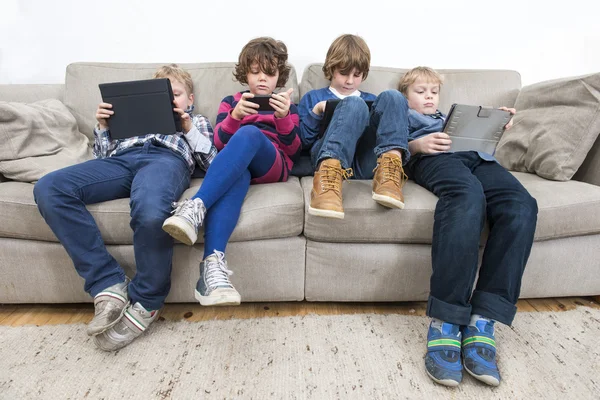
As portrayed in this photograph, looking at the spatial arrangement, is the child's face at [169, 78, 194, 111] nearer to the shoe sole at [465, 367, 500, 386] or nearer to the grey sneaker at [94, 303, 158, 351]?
the grey sneaker at [94, 303, 158, 351]

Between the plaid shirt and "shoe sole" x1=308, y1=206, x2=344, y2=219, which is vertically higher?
the plaid shirt

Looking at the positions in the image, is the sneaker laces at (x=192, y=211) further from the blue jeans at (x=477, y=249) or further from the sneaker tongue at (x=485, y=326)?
the sneaker tongue at (x=485, y=326)

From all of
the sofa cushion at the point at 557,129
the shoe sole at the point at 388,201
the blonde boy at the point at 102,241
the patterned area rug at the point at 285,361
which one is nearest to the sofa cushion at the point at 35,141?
the blonde boy at the point at 102,241

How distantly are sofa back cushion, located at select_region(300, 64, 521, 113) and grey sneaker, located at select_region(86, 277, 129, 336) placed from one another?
1130 mm

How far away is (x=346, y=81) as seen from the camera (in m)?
1.39

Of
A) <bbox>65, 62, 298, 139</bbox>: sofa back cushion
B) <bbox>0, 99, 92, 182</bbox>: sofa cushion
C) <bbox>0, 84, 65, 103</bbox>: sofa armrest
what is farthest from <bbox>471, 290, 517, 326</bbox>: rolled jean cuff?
<bbox>0, 84, 65, 103</bbox>: sofa armrest

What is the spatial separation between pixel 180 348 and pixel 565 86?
159cm

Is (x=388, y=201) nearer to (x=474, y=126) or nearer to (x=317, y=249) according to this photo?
(x=317, y=249)

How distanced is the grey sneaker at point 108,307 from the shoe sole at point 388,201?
768 mm

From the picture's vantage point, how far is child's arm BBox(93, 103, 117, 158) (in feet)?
3.66

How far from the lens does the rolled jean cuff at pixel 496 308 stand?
0.90m

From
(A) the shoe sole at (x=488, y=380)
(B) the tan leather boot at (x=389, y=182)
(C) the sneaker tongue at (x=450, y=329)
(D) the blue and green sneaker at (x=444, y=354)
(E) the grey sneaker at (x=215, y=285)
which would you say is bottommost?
(A) the shoe sole at (x=488, y=380)

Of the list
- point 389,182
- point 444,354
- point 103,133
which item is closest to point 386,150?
point 389,182

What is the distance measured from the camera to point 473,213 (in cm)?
92
